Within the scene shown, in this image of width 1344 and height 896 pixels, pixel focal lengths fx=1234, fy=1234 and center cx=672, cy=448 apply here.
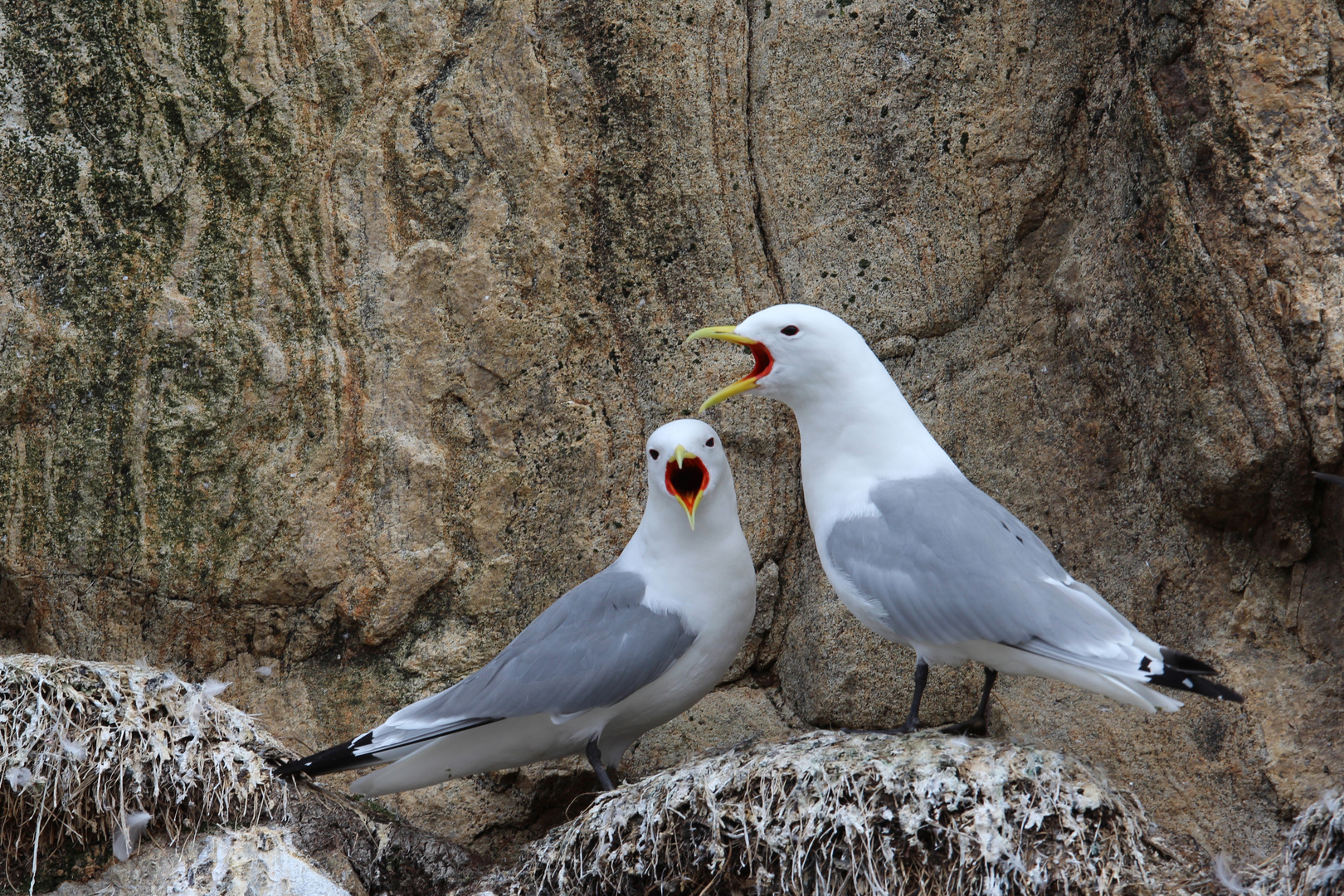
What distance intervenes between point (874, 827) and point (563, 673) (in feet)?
2.66

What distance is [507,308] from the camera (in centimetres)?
352

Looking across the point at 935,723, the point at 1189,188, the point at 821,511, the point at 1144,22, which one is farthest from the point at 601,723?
the point at 1144,22

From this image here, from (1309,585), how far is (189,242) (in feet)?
9.87

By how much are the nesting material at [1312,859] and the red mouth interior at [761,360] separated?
146 cm

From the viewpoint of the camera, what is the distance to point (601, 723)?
9.66 ft

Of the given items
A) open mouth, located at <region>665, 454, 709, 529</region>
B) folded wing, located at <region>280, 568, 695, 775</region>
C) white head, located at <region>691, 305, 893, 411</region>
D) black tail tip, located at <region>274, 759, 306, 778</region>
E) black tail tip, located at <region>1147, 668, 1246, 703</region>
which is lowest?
black tail tip, located at <region>1147, 668, 1246, 703</region>

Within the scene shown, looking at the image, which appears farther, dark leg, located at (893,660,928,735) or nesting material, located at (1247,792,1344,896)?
dark leg, located at (893,660,928,735)

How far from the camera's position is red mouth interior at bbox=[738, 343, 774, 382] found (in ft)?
9.70

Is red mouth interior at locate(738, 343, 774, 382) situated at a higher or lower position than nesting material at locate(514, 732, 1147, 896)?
higher

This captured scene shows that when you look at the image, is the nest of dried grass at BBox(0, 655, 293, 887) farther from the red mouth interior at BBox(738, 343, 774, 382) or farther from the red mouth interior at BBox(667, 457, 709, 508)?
the red mouth interior at BBox(738, 343, 774, 382)

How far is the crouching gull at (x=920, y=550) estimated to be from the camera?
2.49m

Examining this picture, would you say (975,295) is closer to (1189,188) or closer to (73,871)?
(1189,188)

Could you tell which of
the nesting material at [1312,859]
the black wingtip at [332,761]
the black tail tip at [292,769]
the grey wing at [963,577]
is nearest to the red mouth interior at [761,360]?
the grey wing at [963,577]

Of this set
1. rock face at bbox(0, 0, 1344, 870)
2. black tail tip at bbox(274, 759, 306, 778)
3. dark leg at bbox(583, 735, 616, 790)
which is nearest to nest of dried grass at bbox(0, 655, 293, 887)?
black tail tip at bbox(274, 759, 306, 778)
